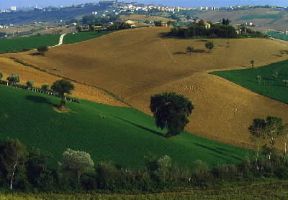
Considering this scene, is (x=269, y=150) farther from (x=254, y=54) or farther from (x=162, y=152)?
(x=254, y=54)

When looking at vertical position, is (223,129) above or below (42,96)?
below

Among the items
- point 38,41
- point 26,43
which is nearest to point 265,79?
point 26,43

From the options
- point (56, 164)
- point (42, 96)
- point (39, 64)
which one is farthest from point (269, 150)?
point (39, 64)

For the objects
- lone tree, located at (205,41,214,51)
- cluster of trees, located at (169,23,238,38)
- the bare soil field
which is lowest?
the bare soil field

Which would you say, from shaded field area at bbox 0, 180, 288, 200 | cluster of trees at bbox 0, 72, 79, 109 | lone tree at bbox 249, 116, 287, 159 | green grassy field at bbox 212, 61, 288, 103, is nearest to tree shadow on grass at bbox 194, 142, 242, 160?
lone tree at bbox 249, 116, 287, 159

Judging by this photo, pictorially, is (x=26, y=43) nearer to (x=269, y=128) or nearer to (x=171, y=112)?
(x=171, y=112)

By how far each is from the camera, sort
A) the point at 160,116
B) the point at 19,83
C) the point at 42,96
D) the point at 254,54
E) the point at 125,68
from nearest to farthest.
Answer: the point at 160,116
the point at 42,96
the point at 19,83
the point at 125,68
the point at 254,54

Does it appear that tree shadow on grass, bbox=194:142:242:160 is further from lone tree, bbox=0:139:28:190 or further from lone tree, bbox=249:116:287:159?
lone tree, bbox=0:139:28:190
